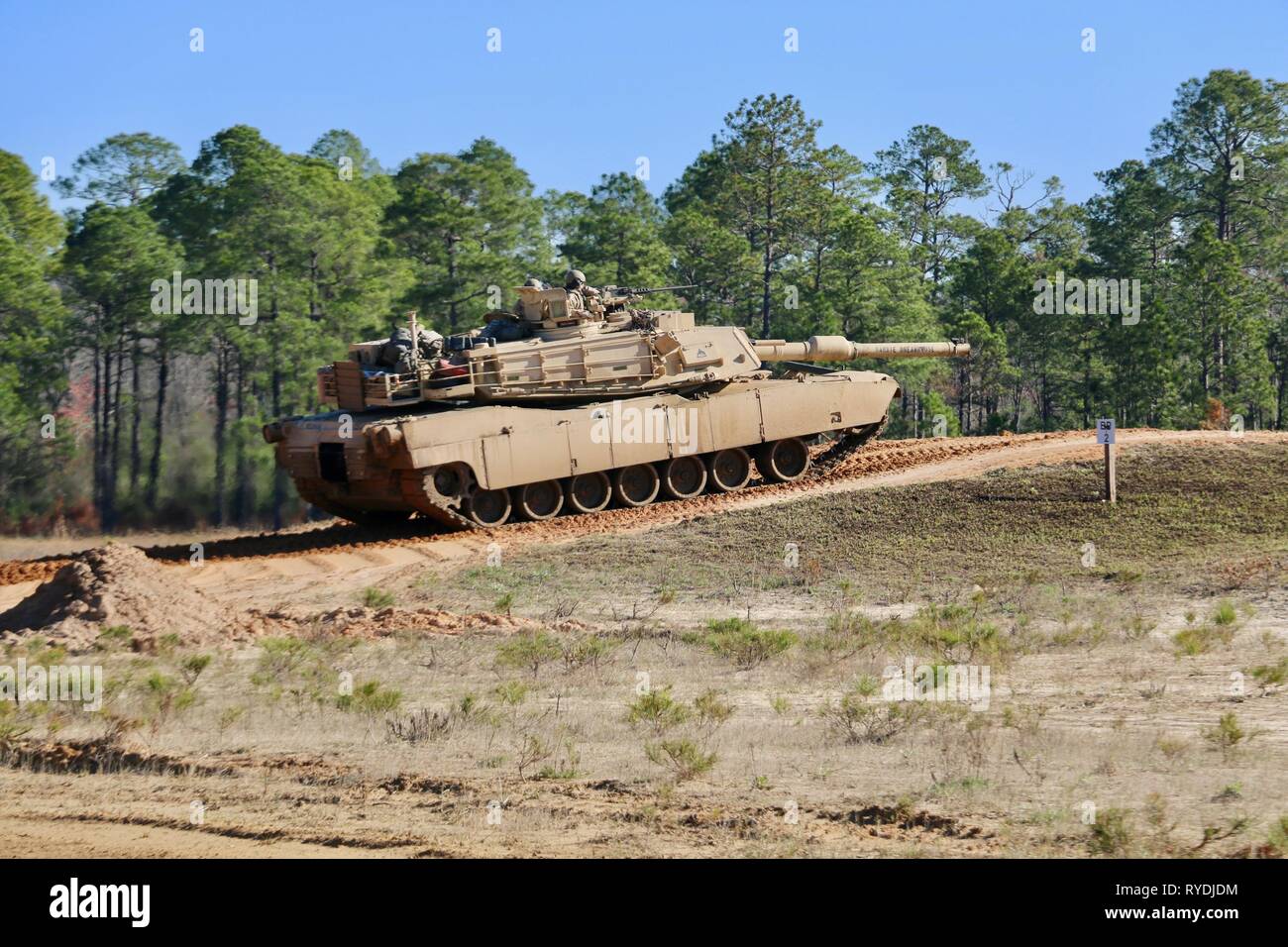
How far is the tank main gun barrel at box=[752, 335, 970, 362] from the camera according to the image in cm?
2947

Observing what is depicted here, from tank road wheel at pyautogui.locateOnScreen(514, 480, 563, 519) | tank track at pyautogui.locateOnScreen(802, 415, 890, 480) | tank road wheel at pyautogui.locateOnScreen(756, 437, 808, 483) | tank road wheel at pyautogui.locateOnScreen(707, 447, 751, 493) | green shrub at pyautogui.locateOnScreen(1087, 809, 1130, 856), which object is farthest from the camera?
tank track at pyautogui.locateOnScreen(802, 415, 890, 480)

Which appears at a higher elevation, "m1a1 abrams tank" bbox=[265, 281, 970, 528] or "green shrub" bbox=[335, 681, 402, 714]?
"m1a1 abrams tank" bbox=[265, 281, 970, 528]

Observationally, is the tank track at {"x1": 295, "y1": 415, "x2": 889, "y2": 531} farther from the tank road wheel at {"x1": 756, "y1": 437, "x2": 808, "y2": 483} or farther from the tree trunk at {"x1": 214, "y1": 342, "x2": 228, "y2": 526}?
the tree trunk at {"x1": 214, "y1": 342, "x2": 228, "y2": 526}

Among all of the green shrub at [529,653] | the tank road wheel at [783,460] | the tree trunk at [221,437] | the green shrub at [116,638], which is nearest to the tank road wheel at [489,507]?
the tank road wheel at [783,460]

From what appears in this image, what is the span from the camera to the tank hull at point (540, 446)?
23391 mm

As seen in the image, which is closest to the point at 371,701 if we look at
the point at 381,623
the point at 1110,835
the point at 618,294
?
the point at 381,623

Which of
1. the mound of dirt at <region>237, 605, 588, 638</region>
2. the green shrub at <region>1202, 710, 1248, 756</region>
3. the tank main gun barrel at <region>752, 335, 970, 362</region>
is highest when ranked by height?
the tank main gun barrel at <region>752, 335, 970, 362</region>

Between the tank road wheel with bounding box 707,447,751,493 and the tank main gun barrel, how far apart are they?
2079 mm

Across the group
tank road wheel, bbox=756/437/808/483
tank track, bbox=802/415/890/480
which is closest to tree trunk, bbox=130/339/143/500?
tank road wheel, bbox=756/437/808/483

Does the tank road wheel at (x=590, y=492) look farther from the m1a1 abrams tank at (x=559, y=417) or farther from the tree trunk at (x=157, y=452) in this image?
the tree trunk at (x=157, y=452)

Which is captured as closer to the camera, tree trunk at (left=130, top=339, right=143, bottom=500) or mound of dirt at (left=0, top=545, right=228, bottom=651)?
mound of dirt at (left=0, top=545, right=228, bottom=651)

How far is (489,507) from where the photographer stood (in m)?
25.1

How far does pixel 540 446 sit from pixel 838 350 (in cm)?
824

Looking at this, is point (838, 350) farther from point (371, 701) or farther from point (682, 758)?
point (682, 758)
